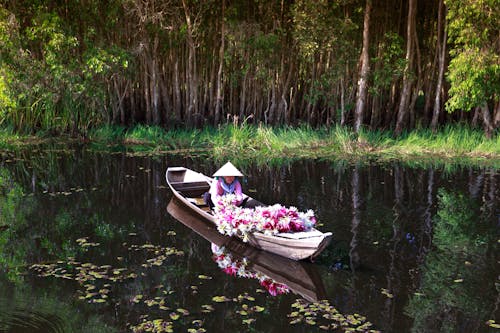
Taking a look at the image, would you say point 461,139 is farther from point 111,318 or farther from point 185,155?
point 111,318

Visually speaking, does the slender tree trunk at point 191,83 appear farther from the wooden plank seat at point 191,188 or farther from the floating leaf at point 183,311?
the floating leaf at point 183,311

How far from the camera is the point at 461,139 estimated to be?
1520cm

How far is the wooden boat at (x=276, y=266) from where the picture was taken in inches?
243

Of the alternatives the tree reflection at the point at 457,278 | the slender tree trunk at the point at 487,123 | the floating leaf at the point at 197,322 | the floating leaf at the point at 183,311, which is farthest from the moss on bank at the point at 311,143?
the floating leaf at the point at 197,322

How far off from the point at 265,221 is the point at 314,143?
8.88 m

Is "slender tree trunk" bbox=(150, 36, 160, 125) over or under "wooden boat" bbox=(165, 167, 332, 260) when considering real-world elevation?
over

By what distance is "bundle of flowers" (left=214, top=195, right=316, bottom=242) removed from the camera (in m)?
7.01

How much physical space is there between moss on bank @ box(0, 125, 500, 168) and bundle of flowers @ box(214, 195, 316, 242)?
7.19m

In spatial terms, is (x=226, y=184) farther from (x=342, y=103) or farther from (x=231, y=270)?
(x=342, y=103)

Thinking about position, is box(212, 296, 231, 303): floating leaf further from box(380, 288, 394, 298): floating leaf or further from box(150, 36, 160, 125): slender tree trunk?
box(150, 36, 160, 125): slender tree trunk

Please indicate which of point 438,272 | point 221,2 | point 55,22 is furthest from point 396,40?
point 438,272

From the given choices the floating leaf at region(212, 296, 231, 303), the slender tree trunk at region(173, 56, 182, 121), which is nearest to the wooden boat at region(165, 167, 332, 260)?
the floating leaf at region(212, 296, 231, 303)

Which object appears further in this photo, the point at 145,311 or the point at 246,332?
the point at 145,311

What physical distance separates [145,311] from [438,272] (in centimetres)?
336
